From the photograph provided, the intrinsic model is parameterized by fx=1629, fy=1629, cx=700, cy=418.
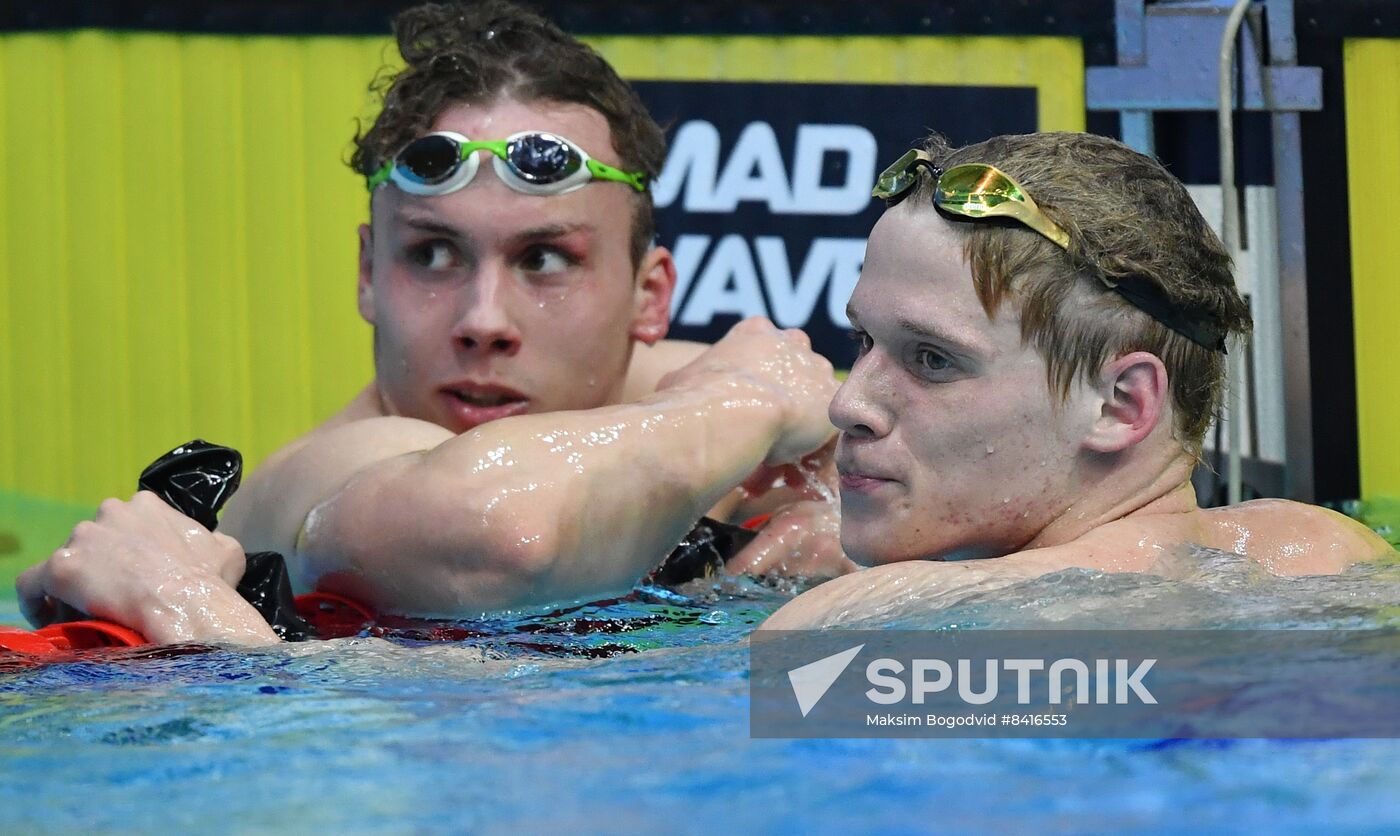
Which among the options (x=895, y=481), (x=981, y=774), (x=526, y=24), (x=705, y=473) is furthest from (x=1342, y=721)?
(x=526, y=24)

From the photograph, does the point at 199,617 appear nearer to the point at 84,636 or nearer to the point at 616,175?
the point at 84,636

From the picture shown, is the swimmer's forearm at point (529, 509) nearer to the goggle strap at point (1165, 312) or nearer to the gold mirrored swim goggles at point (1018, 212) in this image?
the gold mirrored swim goggles at point (1018, 212)

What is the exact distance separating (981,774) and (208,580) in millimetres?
1552

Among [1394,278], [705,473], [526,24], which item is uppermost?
[526,24]

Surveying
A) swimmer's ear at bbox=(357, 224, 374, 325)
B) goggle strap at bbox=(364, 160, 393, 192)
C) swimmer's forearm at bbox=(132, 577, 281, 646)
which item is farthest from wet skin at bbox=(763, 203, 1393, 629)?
swimmer's ear at bbox=(357, 224, 374, 325)

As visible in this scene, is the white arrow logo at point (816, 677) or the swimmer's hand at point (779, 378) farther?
the swimmer's hand at point (779, 378)

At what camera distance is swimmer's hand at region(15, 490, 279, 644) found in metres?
2.72

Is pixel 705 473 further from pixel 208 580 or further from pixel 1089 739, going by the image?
pixel 1089 739

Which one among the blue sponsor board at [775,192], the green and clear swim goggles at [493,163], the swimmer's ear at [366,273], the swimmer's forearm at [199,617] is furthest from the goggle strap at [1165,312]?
the blue sponsor board at [775,192]

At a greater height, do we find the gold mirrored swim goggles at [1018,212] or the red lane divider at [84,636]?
the gold mirrored swim goggles at [1018,212]

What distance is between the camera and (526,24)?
156 inches

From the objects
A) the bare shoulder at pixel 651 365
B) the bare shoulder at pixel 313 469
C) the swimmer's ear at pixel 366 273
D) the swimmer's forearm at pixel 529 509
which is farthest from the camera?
the bare shoulder at pixel 651 365

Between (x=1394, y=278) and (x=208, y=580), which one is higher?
(x=1394, y=278)

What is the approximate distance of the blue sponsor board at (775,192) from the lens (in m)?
5.27
